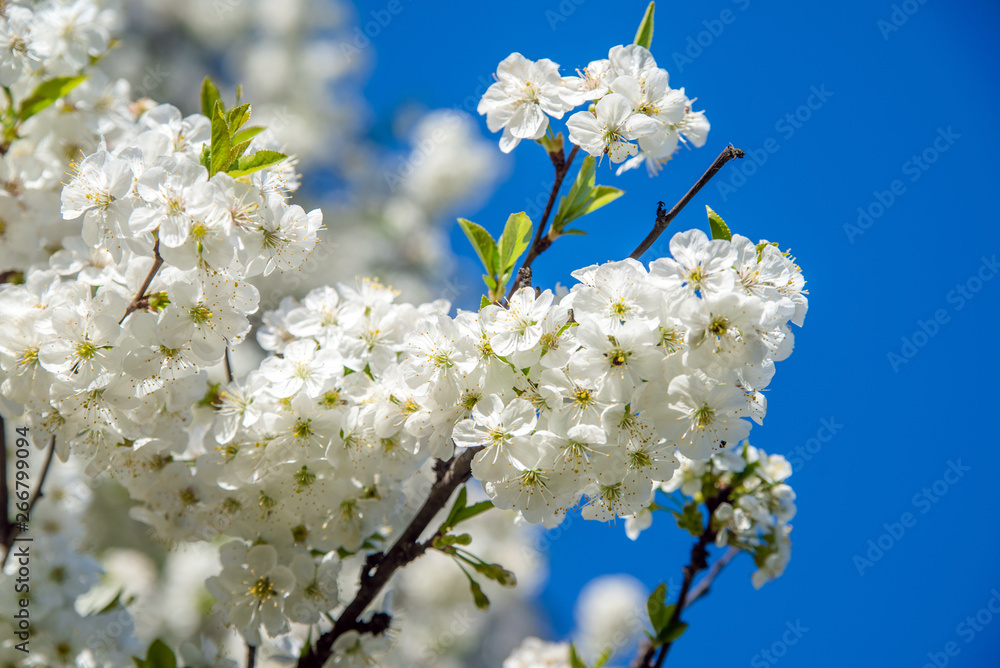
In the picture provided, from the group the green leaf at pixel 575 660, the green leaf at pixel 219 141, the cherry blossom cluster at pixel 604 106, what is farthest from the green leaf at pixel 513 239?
the green leaf at pixel 575 660

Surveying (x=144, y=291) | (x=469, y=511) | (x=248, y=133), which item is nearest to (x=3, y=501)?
(x=144, y=291)

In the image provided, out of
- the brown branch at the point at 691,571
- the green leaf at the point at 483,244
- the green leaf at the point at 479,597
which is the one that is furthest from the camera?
the brown branch at the point at 691,571

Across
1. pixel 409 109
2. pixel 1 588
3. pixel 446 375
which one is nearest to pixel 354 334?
pixel 446 375

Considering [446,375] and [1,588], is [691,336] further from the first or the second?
[1,588]

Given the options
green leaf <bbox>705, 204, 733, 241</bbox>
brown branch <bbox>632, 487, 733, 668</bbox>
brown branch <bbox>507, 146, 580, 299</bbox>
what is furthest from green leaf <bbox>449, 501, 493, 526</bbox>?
green leaf <bbox>705, 204, 733, 241</bbox>

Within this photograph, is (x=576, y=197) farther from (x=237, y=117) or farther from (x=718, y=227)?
(x=237, y=117)

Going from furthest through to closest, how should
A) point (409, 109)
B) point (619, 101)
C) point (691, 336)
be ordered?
point (409, 109) → point (619, 101) → point (691, 336)

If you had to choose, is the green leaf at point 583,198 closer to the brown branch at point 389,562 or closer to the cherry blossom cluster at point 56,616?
the brown branch at point 389,562
